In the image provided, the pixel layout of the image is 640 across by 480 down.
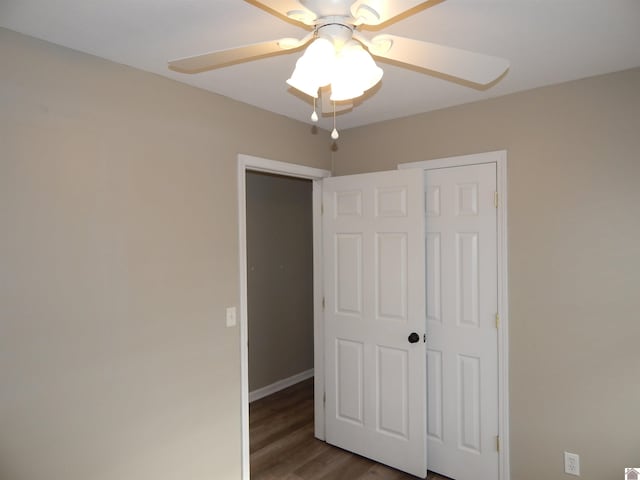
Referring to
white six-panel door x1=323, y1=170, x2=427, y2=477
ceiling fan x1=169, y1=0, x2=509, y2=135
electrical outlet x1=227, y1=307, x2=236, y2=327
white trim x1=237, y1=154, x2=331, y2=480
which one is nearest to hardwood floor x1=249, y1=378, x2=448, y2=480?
white six-panel door x1=323, y1=170, x2=427, y2=477

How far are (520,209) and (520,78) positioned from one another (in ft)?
2.40

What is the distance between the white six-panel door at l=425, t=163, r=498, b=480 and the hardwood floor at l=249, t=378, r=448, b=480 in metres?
0.32

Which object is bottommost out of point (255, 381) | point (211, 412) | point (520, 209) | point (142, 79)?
point (255, 381)

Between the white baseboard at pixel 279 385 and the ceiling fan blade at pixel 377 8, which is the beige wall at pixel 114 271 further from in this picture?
the white baseboard at pixel 279 385

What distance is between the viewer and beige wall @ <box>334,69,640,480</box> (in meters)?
2.04

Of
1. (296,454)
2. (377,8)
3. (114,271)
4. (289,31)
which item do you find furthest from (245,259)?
(377,8)

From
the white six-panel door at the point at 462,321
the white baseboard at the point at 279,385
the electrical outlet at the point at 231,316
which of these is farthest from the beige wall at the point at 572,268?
the white baseboard at the point at 279,385

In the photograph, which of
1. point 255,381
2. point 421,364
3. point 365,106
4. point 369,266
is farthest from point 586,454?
point 255,381

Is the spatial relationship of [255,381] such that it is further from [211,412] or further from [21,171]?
[21,171]

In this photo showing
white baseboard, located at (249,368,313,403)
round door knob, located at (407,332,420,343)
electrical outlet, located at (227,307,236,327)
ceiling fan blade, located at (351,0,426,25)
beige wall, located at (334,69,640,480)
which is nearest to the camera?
ceiling fan blade, located at (351,0,426,25)

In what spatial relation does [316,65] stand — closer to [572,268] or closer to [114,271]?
[114,271]

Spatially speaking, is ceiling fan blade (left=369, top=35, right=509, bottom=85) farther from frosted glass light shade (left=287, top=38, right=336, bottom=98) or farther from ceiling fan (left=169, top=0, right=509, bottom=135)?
frosted glass light shade (left=287, top=38, right=336, bottom=98)

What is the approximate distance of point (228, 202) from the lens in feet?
7.80

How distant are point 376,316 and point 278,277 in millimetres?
1645
